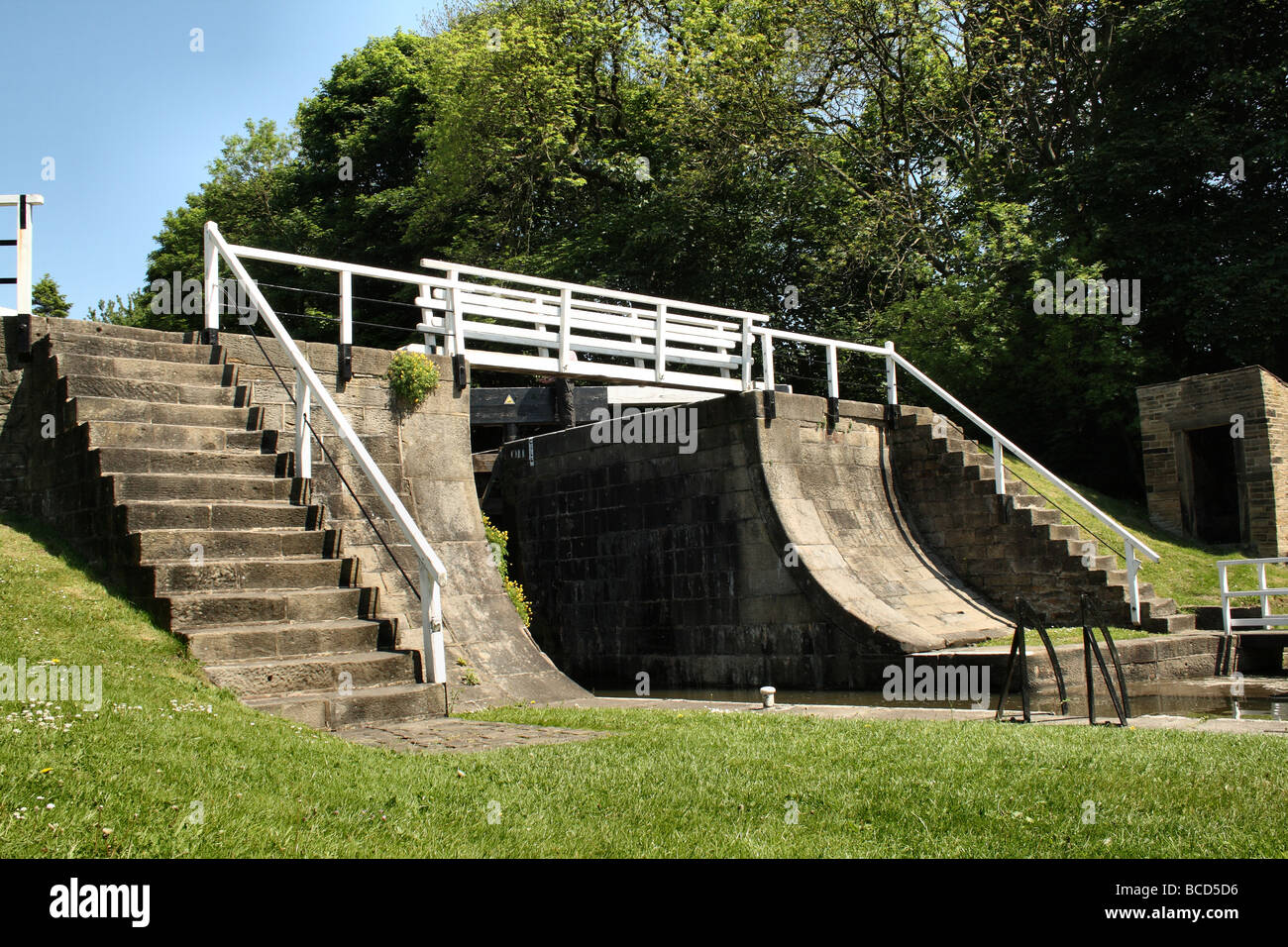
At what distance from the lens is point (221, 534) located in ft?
26.7

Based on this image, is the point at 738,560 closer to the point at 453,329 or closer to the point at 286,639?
the point at 453,329

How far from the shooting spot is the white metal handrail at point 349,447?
7910 millimetres

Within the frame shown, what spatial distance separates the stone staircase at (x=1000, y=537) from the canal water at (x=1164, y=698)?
1.46 m

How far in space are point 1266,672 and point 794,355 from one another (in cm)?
1346

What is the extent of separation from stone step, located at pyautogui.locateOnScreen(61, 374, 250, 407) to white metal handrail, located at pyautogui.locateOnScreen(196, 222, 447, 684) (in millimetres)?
595

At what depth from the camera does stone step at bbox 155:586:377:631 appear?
7430 mm

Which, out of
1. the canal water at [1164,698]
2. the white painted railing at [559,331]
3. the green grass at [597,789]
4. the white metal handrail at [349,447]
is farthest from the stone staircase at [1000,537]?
the white metal handrail at [349,447]

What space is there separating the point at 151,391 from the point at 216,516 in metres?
1.67

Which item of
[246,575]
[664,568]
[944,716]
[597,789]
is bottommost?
[944,716]

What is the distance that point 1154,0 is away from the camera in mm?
22656

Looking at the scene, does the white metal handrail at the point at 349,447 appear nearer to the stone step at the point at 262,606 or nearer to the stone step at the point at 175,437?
the stone step at the point at 175,437

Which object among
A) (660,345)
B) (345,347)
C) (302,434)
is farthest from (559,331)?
(302,434)
